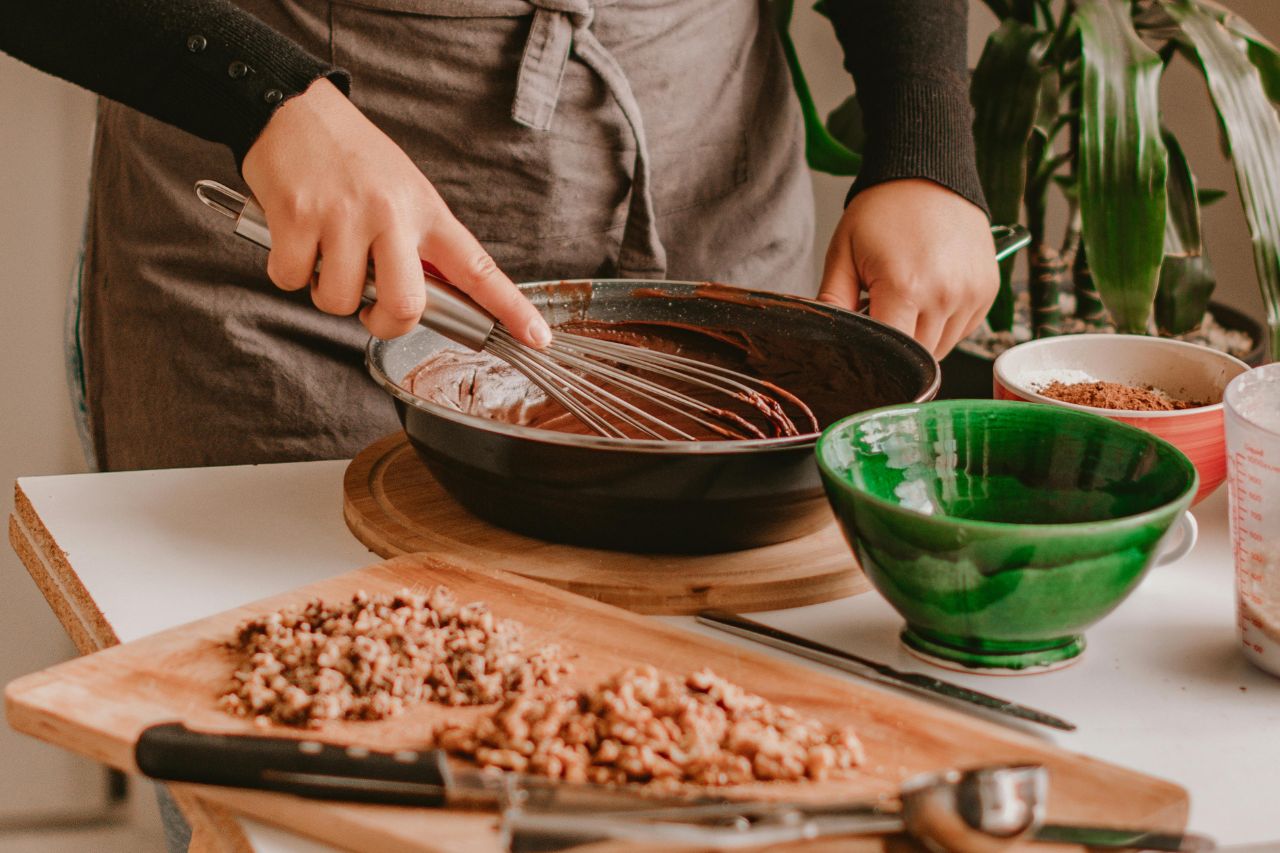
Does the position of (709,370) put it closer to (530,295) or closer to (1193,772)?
(530,295)

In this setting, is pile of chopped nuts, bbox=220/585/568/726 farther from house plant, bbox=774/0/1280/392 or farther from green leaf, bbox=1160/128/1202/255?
green leaf, bbox=1160/128/1202/255

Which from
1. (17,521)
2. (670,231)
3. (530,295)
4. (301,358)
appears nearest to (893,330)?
(530,295)

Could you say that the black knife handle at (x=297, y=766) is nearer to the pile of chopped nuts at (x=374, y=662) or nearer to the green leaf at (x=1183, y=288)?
the pile of chopped nuts at (x=374, y=662)

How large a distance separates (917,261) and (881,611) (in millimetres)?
390

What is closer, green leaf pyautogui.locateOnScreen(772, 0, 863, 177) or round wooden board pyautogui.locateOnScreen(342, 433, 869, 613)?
round wooden board pyautogui.locateOnScreen(342, 433, 869, 613)

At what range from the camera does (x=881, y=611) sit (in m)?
0.78

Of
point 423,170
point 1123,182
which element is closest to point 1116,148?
point 1123,182

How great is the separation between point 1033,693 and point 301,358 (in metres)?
0.70

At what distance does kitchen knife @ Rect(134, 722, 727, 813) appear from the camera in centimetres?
53

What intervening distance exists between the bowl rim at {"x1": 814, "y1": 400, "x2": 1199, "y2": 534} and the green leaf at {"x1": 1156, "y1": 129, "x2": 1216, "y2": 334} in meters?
0.90

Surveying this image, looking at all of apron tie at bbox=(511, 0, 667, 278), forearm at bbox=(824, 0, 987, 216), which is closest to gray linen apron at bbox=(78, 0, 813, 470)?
apron tie at bbox=(511, 0, 667, 278)

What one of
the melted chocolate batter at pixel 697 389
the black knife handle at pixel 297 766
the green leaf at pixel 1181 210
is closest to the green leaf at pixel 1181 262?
the green leaf at pixel 1181 210

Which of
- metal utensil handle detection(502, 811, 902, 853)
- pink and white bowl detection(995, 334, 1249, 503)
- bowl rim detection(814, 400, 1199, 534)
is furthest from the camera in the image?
pink and white bowl detection(995, 334, 1249, 503)

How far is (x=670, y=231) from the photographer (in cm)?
128
